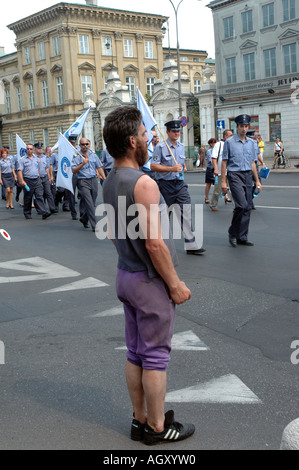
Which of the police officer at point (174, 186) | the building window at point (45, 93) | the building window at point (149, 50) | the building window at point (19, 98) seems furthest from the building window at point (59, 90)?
the police officer at point (174, 186)

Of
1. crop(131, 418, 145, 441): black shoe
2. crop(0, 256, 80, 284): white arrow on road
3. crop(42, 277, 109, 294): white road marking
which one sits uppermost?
crop(0, 256, 80, 284): white arrow on road

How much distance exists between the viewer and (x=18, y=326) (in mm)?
5547

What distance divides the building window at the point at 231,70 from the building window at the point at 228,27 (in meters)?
1.61

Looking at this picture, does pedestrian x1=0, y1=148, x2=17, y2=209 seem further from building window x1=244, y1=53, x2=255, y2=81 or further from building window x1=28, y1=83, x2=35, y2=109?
building window x1=28, y1=83, x2=35, y2=109

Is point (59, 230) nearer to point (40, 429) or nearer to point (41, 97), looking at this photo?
point (40, 429)

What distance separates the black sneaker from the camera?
3.23 m

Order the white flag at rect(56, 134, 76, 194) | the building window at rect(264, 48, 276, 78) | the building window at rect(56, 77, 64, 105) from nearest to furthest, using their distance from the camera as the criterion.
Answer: the white flag at rect(56, 134, 76, 194) < the building window at rect(264, 48, 276, 78) < the building window at rect(56, 77, 64, 105)

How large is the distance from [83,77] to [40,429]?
62.0 meters

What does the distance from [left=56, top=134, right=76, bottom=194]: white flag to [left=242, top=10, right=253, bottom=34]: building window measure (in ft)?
99.2

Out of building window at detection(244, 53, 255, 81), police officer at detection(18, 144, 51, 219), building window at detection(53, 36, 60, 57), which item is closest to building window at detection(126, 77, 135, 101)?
building window at detection(53, 36, 60, 57)

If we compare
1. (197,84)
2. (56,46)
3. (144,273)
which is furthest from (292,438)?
(197,84)

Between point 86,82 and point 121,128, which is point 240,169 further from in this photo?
point 86,82

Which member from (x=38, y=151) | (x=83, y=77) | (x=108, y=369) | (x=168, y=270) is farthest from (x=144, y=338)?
(x=83, y=77)

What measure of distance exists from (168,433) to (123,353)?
149cm
